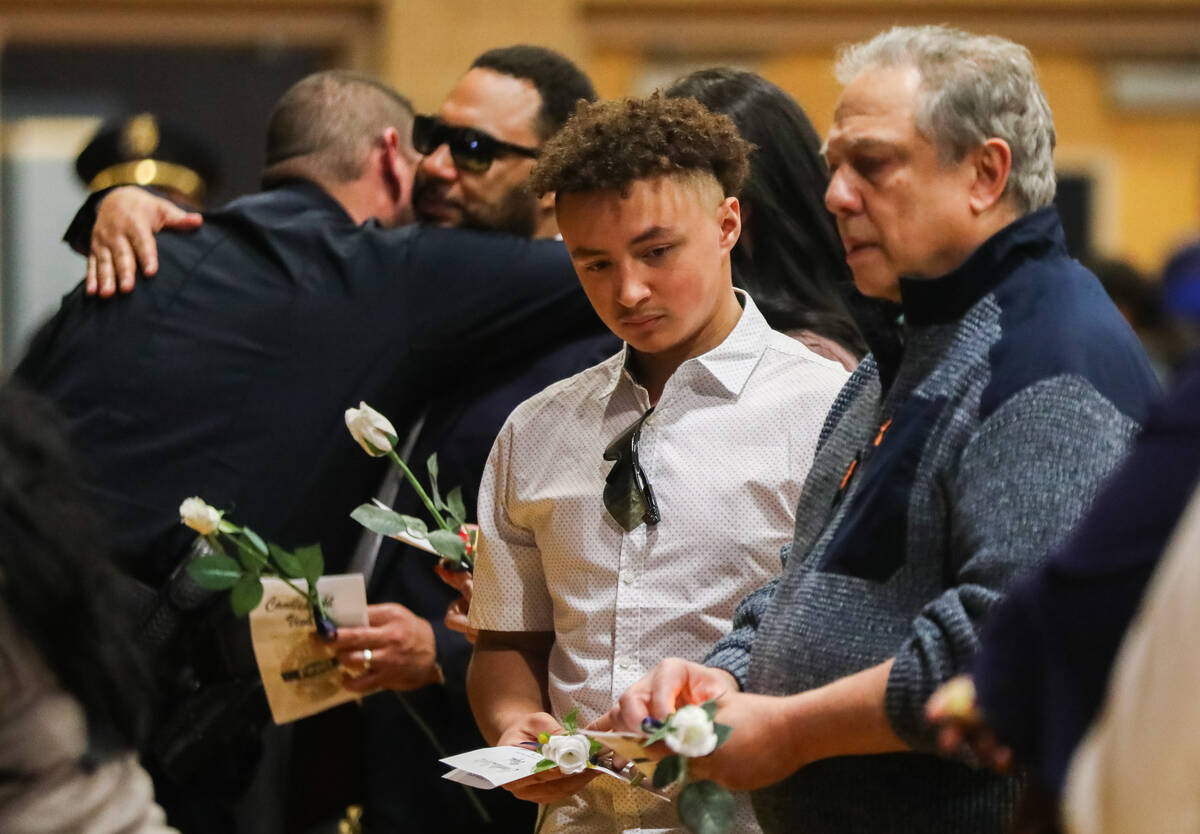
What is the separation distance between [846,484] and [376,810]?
1317mm

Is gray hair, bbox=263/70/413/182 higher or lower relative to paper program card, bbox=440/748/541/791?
higher

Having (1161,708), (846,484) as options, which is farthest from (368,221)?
(1161,708)

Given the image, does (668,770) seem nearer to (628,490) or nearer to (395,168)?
(628,490)

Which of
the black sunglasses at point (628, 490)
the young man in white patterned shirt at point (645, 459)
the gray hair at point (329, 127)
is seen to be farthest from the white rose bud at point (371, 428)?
the gray hair at point (329, 127)

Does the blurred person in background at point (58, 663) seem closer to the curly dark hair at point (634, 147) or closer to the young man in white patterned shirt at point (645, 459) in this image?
the young man in white patterned shirt at point (645, 459)

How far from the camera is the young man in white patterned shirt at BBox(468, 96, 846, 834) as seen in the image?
6.28ft

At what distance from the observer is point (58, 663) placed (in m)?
1.31

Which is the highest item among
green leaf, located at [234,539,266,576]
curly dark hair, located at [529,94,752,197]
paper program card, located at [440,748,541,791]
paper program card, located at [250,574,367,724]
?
curly dark hair, located at [529,94,752,197]

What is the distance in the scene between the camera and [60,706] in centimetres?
130

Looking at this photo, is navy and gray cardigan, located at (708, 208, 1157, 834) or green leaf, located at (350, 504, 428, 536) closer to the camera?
navy and gray cardigan, located at (708, 208, 1157, 834)

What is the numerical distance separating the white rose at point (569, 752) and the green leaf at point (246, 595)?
2.43 feet

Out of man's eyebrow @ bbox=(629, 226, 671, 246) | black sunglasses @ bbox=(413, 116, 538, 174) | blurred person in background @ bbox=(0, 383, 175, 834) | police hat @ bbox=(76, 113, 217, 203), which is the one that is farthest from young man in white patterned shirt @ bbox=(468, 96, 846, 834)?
police hat @ bbox=(76, 113, 217, 203)

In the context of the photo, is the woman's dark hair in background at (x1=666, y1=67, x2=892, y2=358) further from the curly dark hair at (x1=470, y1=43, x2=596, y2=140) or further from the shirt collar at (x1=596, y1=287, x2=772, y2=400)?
the curly dark hair at (x1=470, y1=43, x2=596, y2=140)

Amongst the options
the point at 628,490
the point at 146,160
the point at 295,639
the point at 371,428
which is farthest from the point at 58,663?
the point at 146,160
